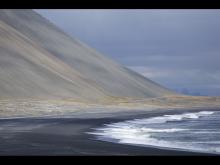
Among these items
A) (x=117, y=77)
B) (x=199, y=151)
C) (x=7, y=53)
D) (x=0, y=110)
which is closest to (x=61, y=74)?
(x=7, y=53)

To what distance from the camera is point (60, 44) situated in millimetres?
81438

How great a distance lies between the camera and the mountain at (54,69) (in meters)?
50.2

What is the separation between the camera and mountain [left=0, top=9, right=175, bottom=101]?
50.2 metres

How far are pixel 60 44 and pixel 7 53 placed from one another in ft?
87.6

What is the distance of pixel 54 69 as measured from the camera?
201 feet

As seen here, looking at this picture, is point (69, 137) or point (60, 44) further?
point (60, 44)

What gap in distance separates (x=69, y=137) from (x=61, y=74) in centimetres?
4523
